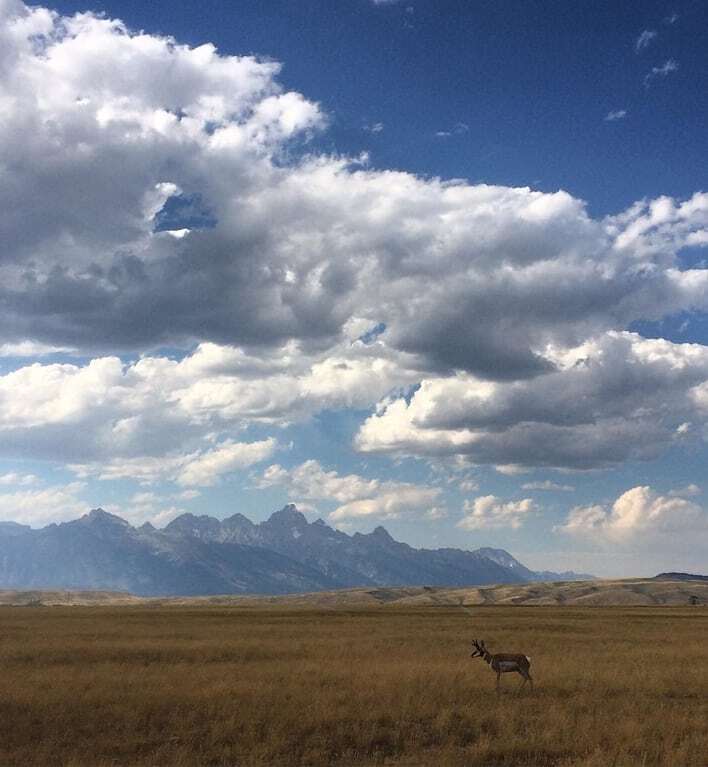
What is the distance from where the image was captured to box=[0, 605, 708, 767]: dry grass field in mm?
17000

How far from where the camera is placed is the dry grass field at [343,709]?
17.0 m

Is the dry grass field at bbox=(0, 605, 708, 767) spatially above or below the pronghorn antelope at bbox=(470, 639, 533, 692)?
below

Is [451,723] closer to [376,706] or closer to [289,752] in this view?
[376,706]

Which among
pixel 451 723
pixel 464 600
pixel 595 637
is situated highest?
pixel 451 723

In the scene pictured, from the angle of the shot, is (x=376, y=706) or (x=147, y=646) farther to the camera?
(x=147, y=646)

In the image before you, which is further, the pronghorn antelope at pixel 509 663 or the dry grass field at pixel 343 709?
the pronghorn antelope at pixel 509 663

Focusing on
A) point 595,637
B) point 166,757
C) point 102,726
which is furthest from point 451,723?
point 595,637

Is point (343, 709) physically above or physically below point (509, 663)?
below

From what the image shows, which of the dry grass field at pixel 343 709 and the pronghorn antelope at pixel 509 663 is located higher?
the pronghorn antelope at pixel 509 663

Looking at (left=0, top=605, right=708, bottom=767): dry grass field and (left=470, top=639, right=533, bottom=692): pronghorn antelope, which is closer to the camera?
(left=0, top=605, right=708, bottom=767): dry grass field

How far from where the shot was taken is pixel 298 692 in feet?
80.3

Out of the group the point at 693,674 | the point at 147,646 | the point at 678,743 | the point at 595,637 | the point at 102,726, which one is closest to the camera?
the point at 678,743

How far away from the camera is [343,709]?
69.6ft

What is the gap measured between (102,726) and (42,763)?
3.73m
